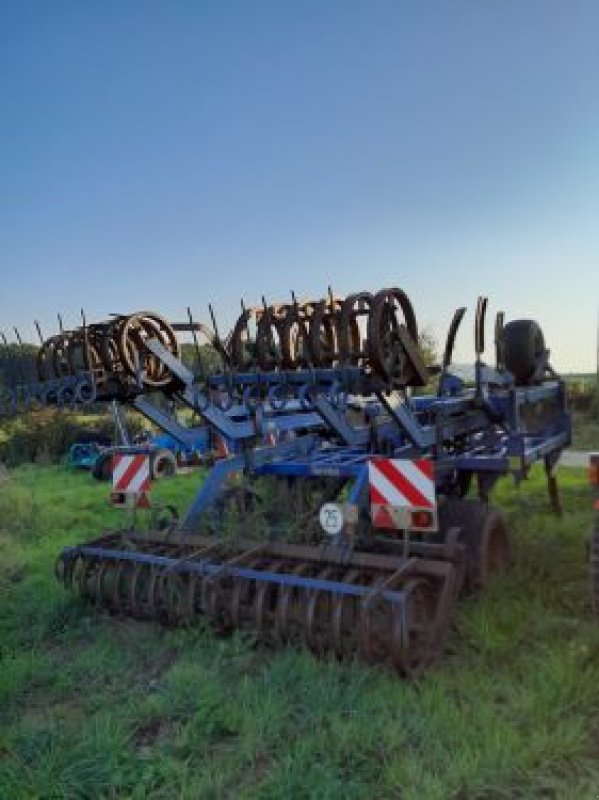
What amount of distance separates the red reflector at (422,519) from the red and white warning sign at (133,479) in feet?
7.23

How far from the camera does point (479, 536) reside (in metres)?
5.27

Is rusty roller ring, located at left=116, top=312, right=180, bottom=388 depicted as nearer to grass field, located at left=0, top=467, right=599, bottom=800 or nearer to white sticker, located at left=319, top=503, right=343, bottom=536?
white sticker, located at left=319, top=503, right=343, bottom=536

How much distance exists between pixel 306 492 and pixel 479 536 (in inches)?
56.4

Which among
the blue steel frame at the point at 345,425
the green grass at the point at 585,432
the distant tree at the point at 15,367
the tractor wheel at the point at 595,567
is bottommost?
the green grass at the point at 585,432

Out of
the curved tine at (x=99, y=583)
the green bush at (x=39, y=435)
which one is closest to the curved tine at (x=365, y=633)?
the curved tine at (x=99, y=583)

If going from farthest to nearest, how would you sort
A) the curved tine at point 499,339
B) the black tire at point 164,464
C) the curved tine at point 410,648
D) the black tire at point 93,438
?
the black tire at point 93,438 → the black tire at point 164,464 → the curved tine at point 499,339 → the curved tine at point 410,648

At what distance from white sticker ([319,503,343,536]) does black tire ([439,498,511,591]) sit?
3.81 ft

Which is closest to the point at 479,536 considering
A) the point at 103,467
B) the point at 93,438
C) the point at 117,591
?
the point at 117,591

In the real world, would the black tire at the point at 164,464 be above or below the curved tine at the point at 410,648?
below

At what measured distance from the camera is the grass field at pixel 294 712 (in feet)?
9.82

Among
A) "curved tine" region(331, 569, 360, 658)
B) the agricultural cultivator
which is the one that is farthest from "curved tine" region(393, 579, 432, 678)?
"curved tine" region(331, 569, 360, 658)

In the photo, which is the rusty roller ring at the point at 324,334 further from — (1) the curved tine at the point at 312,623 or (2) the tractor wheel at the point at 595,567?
(2) the tractor wheel at the point at 595,567

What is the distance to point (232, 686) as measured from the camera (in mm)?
3896

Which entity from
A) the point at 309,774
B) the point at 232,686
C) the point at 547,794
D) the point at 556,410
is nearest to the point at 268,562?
the point at 232,686
